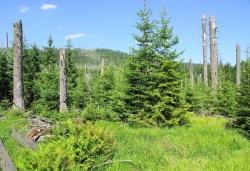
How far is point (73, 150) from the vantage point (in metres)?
8.92

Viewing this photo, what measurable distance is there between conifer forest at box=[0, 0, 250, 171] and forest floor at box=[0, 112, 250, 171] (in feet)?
0.08

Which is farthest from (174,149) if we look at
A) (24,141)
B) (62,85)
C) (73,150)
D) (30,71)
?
(30,71)

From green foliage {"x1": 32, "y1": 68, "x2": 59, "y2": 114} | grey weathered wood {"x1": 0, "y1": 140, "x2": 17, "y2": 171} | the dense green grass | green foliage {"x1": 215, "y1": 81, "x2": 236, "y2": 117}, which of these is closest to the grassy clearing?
grey weathered wood {"x1": 0, "y1": 140, "x2": 17, "y2": 171}

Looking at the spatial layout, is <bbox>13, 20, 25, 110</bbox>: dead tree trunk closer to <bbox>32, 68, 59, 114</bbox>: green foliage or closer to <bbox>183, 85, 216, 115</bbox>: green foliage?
<bbox>32, 68, 59, 114</bbox>: green foliage

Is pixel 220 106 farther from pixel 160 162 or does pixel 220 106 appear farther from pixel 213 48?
pixel 160 162

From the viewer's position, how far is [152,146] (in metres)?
11.0

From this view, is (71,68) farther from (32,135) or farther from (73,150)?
(73,150)

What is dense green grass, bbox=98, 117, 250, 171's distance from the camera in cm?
920

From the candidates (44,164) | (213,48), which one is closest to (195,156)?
(44,164)

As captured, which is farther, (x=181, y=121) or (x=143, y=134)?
(x=181, y=121)

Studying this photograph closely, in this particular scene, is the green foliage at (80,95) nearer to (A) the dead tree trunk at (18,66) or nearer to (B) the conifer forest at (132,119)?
(B) the conifer forest at (132,119)

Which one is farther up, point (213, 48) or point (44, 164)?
point (213, 48)

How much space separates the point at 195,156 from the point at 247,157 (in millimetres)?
1567

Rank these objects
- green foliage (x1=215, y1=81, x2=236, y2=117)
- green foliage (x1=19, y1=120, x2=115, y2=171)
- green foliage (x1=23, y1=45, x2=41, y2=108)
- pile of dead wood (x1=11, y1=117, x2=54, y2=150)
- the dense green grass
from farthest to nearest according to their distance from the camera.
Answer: green foliage (x1=23, y1=45, x2=41, y2=108) → green foliage (x1=215, y1=81, x2=236, y2=117) → pile of dead wood (x1=11, y1=117, x2=54, y2=150) → the dense green grass → green foliage (x1=19, y1=120, x2=115, y2=171)
